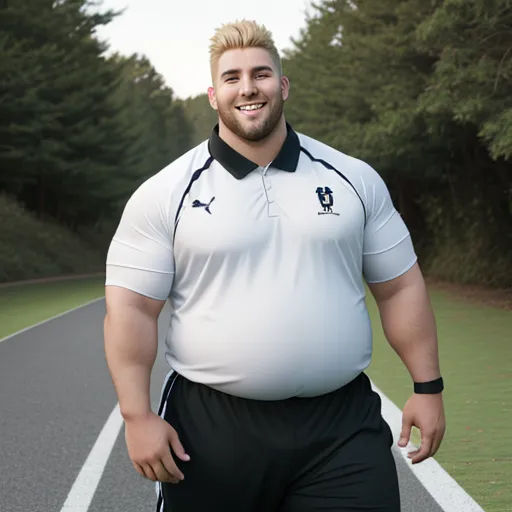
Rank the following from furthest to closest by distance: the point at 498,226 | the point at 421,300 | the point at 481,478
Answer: the point at 498,226 → the point at 481,478 → the point at 421,300

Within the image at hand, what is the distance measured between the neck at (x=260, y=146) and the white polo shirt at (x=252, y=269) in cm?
4

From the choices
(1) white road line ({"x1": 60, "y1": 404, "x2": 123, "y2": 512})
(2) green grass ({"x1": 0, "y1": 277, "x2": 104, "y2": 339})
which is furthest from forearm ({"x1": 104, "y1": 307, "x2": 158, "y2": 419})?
(2) green grass ({"x1": 0, "y1": 277, "x2": 104, "y2": 339})

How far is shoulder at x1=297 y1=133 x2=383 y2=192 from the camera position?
338 centimetres

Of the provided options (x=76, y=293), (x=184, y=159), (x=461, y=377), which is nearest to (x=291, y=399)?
(x=184, y=159)

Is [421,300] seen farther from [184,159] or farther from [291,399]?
[184,159]

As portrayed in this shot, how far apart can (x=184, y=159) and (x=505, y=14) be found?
18.4 metres

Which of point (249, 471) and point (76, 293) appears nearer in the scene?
point (249, 471)

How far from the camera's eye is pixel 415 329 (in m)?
3.44

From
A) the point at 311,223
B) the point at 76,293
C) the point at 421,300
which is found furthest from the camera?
the point at 76,293

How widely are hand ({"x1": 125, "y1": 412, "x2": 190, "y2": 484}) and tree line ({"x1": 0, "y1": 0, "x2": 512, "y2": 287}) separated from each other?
50.5ft

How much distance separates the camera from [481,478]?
6836 millimetres

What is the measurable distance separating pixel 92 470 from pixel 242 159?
4.36 meters

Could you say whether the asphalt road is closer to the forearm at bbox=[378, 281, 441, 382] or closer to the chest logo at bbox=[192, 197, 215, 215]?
the forearm at bbox=[378, 281, 441, 382]

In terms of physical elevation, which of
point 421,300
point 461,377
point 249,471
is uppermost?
point 421,300
